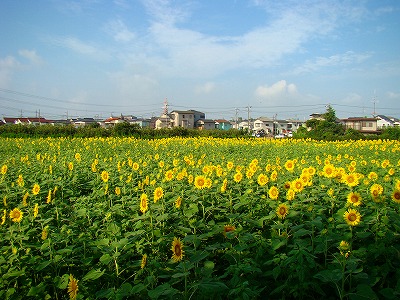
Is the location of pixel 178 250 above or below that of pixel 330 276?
above

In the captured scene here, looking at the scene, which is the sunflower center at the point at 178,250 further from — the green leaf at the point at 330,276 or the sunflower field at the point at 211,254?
the green leaf at the point at 330,276

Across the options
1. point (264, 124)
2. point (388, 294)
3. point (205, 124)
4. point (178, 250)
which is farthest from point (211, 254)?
point (264, 124)

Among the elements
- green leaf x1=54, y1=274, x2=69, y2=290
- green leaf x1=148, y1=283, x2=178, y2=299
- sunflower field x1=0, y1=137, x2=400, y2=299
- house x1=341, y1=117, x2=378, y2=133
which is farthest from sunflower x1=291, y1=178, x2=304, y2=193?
house x1=341, y1=117, x2=378, y2=133

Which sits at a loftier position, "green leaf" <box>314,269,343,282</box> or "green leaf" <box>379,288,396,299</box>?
"green leaf" <box>314,269,343,282</box>

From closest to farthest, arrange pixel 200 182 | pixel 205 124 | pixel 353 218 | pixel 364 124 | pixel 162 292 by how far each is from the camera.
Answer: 1. pixel 162 292
2. pixel 353 218
3. pixel 200 182
4. pixel 364 124
5. pixel 205 124

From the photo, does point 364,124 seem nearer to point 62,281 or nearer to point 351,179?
point 351,179

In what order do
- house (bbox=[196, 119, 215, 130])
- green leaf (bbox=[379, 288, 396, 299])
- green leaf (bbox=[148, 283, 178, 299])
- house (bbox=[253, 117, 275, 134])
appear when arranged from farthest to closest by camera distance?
house (bbox=[253, 117, 275, 134]) → house (bbox=[196, 119, 215, 130]) → green leaf (bbox=[379, 288, 396, 299]) → green leaf (bbox=[148, 283, 178, 299])

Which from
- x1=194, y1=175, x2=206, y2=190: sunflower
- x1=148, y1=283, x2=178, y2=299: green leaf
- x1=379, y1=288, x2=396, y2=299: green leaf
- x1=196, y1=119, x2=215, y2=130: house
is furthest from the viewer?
x1=196, y1=119, x2=215, y2=130: house

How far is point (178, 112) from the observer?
65000 millimetres

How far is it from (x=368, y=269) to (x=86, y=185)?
12.5 feet

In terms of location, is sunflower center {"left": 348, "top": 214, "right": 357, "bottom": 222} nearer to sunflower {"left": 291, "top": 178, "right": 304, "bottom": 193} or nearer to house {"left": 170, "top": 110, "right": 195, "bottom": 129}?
sunflower {"left": 291, "top": 178, "right": 304, "bottom": 193}

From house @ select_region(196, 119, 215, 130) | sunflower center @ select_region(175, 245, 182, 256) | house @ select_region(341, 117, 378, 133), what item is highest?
house @ select_region(196, 119, 215, 130)

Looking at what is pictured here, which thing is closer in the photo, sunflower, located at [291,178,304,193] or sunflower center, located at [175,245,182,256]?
sunflower center, located at [175,245,182,256]

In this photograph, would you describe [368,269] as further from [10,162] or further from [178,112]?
[178,112]
